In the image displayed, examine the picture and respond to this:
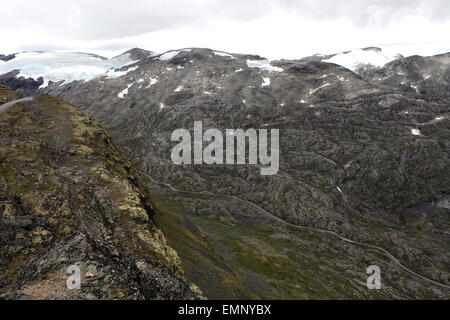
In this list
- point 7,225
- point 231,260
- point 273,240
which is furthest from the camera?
point 273,240

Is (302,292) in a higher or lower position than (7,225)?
lower

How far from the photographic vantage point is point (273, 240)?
179750 millimetres

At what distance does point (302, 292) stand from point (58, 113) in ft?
356

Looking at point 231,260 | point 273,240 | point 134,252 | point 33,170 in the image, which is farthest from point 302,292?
point 33,170

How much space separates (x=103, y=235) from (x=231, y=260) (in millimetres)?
96182

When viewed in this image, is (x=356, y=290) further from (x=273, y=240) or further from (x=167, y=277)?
(x=167, y=277)

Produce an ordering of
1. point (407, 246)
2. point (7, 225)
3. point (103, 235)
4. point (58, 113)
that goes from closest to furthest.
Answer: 1. point (7, 225)
2. point (103, 235)
3. point (58, 113)
4. point (407, 246)

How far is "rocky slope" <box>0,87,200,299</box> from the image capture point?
944 inches

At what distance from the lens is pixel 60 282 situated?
22.6 metres

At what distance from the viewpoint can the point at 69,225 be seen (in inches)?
1585

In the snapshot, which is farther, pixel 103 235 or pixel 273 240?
pixel 273 240

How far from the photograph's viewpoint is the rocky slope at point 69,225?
23969 millimetres

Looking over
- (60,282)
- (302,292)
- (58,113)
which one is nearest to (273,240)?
(302,292)
